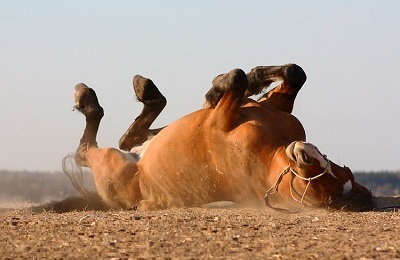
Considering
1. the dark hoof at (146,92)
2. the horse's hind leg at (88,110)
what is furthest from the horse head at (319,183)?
the horse's hind leg at (88,110)

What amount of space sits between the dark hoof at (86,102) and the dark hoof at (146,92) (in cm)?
68

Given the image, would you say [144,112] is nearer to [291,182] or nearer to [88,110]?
[88,110]

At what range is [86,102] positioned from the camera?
11.3 m

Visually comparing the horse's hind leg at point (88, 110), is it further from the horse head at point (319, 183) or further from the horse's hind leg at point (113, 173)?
the horse head at point (319, 183)

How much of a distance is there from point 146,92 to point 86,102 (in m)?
0.92

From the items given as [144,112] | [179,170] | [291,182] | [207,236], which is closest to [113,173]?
[179,170]

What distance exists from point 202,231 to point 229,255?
97 centimetres

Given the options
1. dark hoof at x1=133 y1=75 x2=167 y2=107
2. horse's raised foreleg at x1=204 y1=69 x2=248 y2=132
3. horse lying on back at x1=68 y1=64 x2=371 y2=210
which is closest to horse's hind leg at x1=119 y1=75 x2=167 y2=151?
dark hoof at x1=133 y1=75 x2=167 y2=107

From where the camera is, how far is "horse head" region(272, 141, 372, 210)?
798 centimetres

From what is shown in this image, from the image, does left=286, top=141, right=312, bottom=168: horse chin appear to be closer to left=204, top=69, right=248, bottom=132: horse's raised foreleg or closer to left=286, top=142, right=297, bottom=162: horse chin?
left=286, top=142, right=297, bottom=162: horse chin

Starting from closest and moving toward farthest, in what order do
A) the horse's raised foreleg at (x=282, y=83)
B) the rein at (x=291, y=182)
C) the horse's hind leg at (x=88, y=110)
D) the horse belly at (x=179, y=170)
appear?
the rein at (x=291, y=182) → the horse belly at (x=179, y=170) → the horse's raised foreleg at (x=282, y=83) → the horse's hind leg at (x=88, y=110)

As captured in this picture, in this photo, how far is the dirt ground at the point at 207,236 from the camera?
5789 mm

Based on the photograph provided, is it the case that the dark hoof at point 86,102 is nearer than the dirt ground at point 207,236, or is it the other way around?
the dirt ground at point 207,236

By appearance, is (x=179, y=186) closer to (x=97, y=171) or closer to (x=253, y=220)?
(x=97, y=171)
